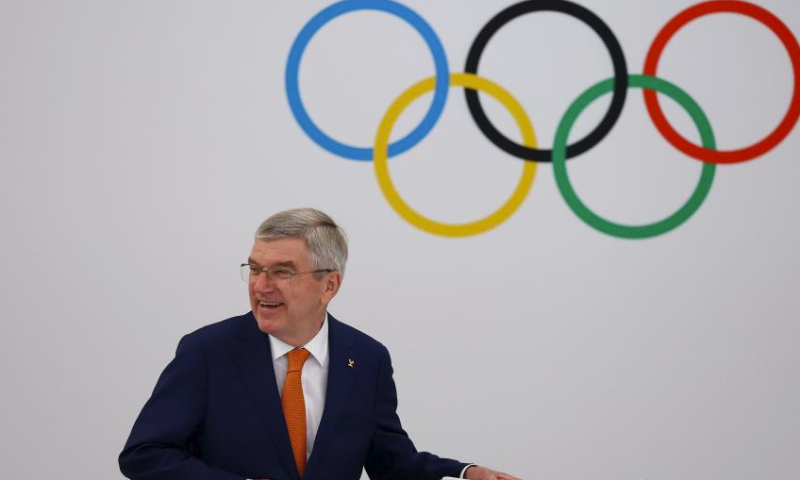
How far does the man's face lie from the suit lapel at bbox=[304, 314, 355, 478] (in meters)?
0.09

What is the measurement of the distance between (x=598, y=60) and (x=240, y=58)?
4.75 ft

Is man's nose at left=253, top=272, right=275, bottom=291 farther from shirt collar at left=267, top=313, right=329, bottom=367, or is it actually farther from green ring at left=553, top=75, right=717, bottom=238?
green ring at left=553, top=75, right=717, bottom=238

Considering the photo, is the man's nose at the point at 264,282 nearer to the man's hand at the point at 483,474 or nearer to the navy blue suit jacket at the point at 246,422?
the navy blue suit jacket at the point at 246,422

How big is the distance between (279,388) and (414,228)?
188 cm

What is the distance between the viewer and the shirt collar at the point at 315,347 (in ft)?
6.43

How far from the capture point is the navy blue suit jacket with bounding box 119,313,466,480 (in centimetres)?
179

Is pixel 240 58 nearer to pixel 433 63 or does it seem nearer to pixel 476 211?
pixel 433 63

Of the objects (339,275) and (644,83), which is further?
(644,83)

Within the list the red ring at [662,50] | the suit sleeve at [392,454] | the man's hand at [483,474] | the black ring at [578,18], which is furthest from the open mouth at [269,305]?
the red ring at [662,50]

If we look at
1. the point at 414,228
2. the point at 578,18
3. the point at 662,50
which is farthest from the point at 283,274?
the point at 662,50

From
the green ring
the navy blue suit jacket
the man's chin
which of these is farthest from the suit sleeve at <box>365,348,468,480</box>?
the green ring

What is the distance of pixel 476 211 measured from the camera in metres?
3.78

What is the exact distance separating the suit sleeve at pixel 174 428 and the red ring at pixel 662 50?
2517mm

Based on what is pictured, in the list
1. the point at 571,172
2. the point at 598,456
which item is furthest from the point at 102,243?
the point at 598,456
